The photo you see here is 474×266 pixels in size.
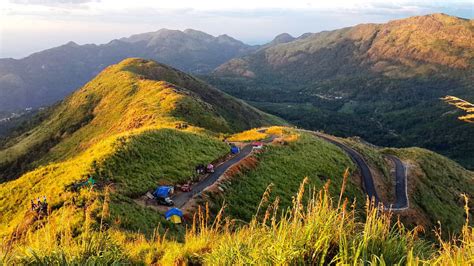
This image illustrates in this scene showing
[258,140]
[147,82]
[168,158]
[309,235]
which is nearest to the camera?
[309,235]

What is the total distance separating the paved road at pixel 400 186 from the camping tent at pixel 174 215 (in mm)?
33160

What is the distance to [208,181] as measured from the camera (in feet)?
106

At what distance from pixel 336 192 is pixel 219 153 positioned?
14014 mm

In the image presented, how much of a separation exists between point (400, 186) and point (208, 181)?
38.9 metres

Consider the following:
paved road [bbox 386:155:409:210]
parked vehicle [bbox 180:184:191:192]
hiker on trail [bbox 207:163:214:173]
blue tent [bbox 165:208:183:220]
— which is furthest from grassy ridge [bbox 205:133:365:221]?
paved road [bbox 386:155:409:210]

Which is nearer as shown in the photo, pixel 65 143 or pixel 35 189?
pixel 35 189

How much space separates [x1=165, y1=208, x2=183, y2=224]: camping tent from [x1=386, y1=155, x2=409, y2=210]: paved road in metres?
33.2

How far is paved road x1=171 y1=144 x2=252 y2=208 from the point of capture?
89.8ft

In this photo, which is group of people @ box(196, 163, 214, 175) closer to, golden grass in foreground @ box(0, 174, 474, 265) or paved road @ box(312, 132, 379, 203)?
paved road @ box(312, 132, 379, 203)

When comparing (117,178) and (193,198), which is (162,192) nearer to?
(193,198)

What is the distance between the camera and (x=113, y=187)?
83.3ft

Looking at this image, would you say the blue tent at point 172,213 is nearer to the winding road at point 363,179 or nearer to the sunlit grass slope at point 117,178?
the sunlit grass slope at point 117,178

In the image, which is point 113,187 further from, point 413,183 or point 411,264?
point 413,183

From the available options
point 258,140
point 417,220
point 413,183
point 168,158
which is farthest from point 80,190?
point 413,183
